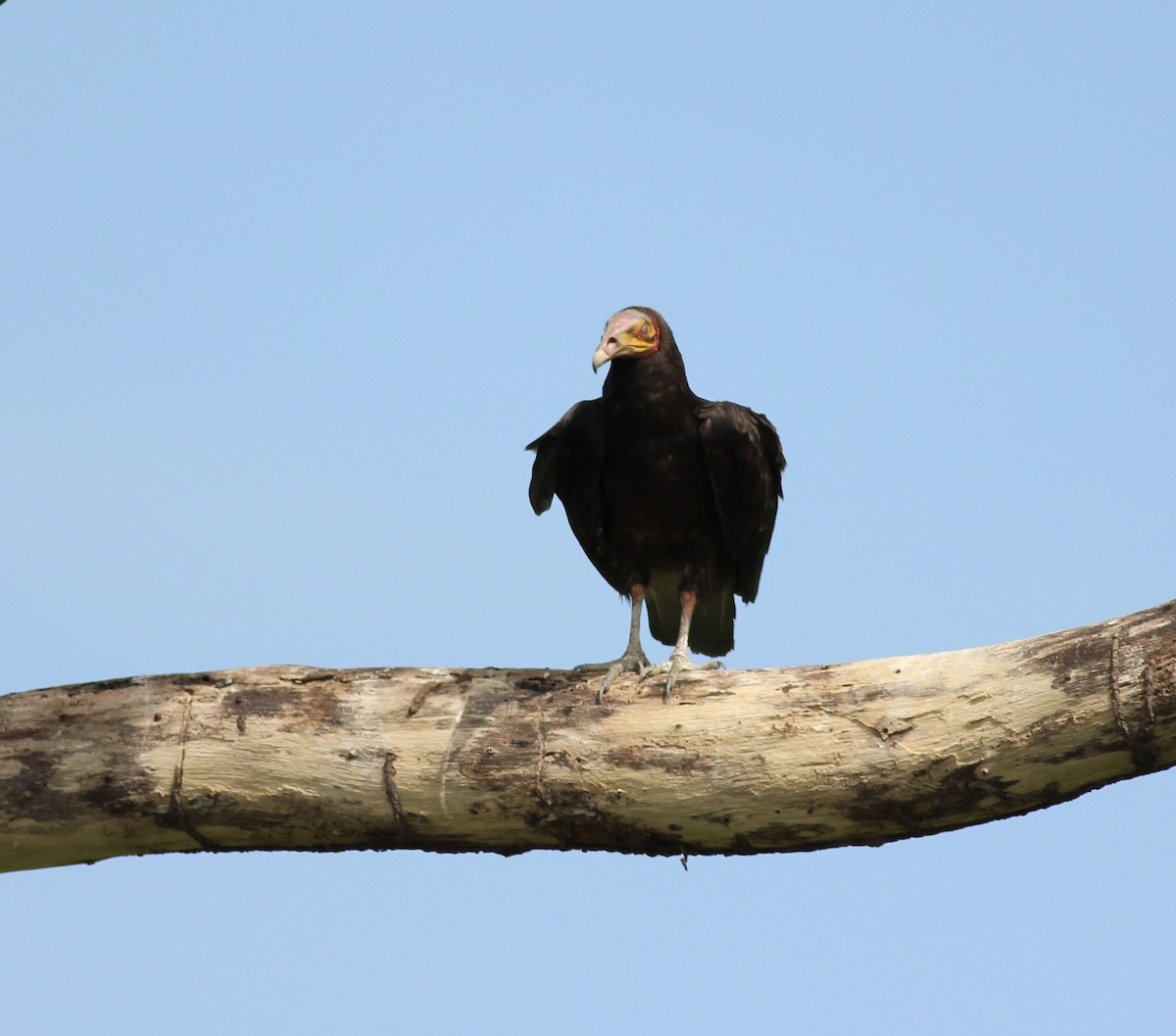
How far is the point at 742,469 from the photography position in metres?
4.59

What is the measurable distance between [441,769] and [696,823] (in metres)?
0.59

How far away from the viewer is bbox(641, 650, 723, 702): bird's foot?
3270 millimetres

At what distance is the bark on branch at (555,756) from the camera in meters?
2.86

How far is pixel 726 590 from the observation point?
498 centimetres

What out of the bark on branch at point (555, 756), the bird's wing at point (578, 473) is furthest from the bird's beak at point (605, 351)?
the bark on branch at point (555, 756)

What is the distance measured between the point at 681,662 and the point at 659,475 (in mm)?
856

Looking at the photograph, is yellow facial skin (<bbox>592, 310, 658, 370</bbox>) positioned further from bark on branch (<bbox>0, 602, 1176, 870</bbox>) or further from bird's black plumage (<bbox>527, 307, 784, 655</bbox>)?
bark on branch (<bbox>0, 602, 1176, 870</bbox>)

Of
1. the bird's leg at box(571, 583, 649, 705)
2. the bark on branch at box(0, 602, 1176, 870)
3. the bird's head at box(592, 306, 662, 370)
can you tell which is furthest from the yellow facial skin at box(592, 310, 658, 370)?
the bark on branch at box(0, 602, 1176, 870)

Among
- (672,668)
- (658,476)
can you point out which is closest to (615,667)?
(672,668)

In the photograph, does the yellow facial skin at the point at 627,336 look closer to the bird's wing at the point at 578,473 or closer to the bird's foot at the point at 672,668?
the bird's wing at the point at 578,473

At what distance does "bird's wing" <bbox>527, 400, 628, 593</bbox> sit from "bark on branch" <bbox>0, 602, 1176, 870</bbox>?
55.5 inches

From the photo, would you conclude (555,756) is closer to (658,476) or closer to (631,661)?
(631,661)

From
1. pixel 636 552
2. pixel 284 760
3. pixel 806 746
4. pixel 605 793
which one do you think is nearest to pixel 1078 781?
pixel 806 746

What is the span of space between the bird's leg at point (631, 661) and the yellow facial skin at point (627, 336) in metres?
0.81
